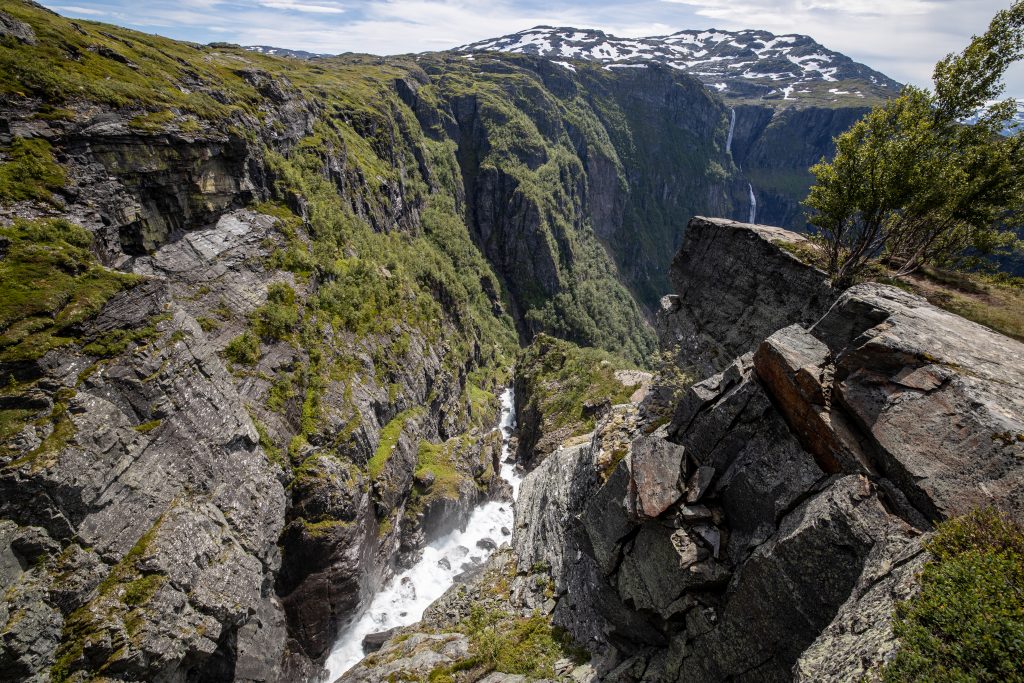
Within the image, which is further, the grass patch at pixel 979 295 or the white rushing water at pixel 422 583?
the white rushing water at pixel 422 583

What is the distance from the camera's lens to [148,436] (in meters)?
24.8

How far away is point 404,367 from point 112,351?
98.4 feet

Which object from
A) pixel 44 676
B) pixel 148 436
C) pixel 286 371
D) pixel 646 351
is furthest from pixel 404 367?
pixel 646 351

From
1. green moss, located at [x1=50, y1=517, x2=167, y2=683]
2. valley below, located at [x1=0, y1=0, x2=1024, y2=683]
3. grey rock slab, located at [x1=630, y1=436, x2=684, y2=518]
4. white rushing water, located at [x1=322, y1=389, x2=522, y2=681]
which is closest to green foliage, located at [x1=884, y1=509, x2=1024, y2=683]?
valley below, located at [x1=0, y1=0, x2=1024, y2=683]

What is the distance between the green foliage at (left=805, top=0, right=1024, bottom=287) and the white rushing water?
42.3m

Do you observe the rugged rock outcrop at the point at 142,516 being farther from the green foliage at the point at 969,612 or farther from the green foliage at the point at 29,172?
the green foliage at the point at 969,612

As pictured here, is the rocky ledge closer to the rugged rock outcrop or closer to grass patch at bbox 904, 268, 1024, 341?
grass patch at bbox 904, 268, 1024, 341

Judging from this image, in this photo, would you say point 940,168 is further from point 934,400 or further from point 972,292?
point 934,400

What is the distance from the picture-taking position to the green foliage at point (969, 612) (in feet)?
24.4

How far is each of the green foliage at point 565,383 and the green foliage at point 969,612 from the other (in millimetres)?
44372

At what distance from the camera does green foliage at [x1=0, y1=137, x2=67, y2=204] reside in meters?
26.0

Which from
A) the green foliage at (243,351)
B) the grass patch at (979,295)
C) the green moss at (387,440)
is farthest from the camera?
the green moss at (387,440)

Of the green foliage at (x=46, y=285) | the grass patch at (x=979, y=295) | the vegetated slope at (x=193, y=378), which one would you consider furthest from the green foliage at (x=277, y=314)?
the grass patch at (x=979, y=295)

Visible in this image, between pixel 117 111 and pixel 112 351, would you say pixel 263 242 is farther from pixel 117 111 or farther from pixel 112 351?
pixel 112 351
